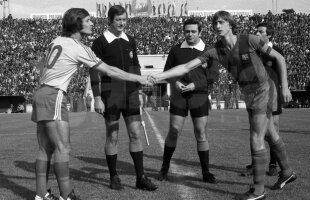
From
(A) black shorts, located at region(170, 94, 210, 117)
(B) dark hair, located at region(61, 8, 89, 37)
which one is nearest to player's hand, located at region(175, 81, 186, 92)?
(A) black shorts, located at region(170, 94, 210, 117)

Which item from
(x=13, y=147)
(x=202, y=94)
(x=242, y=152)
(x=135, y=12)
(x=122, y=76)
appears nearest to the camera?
(x=122, y=76)

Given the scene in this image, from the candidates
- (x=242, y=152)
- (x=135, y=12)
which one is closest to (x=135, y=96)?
(x=242, y=152)

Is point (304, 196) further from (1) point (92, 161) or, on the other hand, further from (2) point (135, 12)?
(2) point (135, 12)

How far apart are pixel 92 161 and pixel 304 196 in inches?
165

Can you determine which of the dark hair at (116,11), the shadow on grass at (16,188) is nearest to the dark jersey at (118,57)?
the dark hair at (116,11)

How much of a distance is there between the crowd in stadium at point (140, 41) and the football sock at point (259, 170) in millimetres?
33858

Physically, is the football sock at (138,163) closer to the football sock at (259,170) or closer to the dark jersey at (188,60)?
the dark jersey at (188,60)

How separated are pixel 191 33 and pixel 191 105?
39.4 inches

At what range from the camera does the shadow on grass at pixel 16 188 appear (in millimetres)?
5578

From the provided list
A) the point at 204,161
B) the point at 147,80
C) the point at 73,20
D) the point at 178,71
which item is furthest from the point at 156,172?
the point at 73,20

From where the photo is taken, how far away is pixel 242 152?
9.18 metres

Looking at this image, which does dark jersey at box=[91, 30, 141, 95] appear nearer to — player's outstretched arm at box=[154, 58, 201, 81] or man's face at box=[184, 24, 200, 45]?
player's outstretched arm at box=[154, 58, 201, 81]

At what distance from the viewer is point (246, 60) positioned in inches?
214

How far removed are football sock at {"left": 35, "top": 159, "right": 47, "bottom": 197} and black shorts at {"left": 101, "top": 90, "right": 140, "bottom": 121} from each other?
1.26 metres
